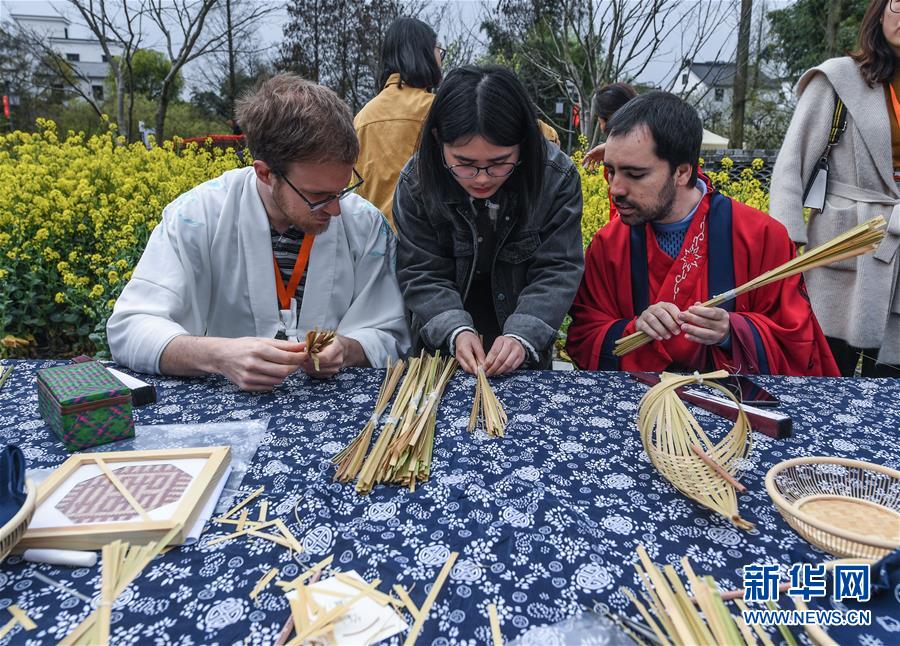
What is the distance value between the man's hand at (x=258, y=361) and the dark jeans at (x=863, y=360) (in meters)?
2.36

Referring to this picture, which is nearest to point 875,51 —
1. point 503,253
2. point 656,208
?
point 656,208

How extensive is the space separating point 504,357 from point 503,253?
47cm

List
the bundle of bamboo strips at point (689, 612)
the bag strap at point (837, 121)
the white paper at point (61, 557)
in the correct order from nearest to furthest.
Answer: the bundle of bamboo strips at point (689, 612) → the white paper at point (61, 557) → the bag strap at point (837, 121)

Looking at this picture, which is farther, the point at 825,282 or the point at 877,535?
the point at 825,282

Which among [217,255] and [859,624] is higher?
[217,255]

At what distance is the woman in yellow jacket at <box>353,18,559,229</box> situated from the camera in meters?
2.75

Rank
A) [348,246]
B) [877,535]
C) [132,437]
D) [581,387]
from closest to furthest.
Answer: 1. [877,535]
2. [132,437]
3. [581,387]
4. [348,246]

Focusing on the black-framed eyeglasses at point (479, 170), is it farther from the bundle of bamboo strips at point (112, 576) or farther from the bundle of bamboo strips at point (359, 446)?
the bundle of bamboo strips at point (112, 576)

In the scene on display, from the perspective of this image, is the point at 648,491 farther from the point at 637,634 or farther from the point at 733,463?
the point at 637,634

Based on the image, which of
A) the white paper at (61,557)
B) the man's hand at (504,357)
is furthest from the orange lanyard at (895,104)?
the white paper at (61,557)

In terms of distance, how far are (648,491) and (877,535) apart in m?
0.37

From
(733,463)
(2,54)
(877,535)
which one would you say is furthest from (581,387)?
(2,54)

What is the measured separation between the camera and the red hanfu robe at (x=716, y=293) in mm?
1968

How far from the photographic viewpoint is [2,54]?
1452 centimetres
